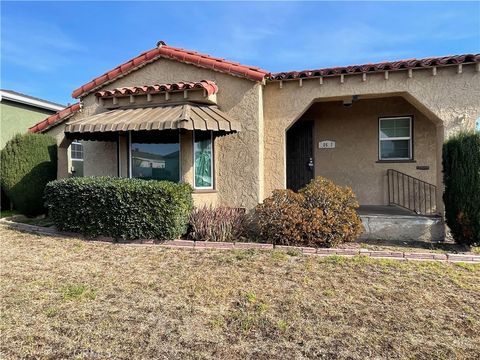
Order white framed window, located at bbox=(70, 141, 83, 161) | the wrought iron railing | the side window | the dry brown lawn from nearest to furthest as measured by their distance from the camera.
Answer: the dry brown lawn
the wrought iron railing
the side window
white framed window, located at bbox=(70, 141, 83, 161)

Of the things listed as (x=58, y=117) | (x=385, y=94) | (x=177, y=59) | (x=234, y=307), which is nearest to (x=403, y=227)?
(x=385, y=94)

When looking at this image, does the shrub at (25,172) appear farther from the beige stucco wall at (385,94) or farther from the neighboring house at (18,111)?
the beige stucco wall at (385,94)

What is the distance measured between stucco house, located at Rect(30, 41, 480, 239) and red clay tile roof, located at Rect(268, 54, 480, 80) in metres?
0.03

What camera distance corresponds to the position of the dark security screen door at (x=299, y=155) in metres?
11.6

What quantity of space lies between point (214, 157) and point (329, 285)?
532cm

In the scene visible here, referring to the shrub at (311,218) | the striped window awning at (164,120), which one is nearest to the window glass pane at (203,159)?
the striped window awning at (164,120)

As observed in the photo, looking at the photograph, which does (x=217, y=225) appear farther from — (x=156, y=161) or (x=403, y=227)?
(x=403, y=227)

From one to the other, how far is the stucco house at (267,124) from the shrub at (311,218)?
51.6 inches

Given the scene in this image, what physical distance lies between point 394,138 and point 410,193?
74.7 inches

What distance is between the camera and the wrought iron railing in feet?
34.0

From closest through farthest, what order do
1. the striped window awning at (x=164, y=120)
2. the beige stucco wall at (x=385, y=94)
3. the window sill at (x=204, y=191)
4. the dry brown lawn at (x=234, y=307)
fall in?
1. the dry brown lawn at (x=234, y=307)
2. the striped window awning at (x=164, y=120)
3. the beige stucco wall at (x=385, y=94)
4. the window sill at (x=204, y=191)

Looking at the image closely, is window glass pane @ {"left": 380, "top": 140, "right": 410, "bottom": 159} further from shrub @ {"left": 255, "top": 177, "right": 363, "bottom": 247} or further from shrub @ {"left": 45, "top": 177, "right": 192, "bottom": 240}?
shrub @ {"left": 45, "top": 177, "right": 192, "bottom": 240}

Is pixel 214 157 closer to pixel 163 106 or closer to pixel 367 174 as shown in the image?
pixel 163 106

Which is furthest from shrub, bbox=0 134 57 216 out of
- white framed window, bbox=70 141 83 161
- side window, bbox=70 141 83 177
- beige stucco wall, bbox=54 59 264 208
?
white framed window, bbox=70 141 83 161
